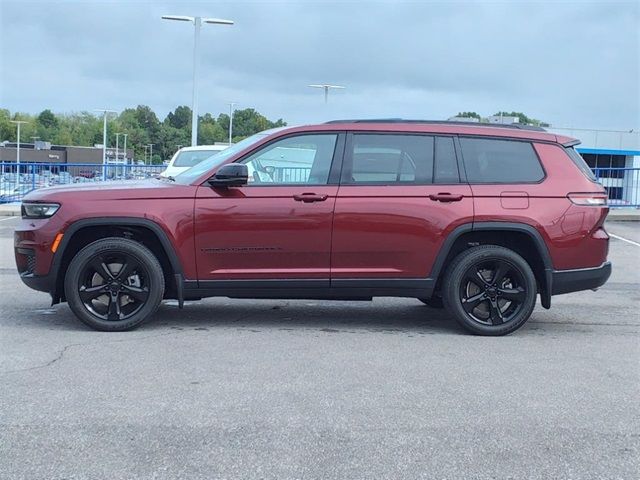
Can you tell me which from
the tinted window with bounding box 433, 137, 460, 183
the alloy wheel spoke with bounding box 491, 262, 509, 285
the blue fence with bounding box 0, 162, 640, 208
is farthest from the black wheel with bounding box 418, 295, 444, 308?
the blue fence with bounding box 0, 162, 640, 208

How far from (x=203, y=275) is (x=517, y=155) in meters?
A: 2.87

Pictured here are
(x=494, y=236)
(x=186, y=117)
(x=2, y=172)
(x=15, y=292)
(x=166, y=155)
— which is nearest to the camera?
(x=494, y=236)

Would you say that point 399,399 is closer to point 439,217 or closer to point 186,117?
point 439,217

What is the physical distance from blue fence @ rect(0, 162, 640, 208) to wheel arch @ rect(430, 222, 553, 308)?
13114 mm

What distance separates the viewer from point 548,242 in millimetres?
6461

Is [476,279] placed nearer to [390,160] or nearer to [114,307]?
[390,160]

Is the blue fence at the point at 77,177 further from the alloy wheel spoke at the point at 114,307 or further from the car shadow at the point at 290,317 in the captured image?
the alloy wheel spoke at the point at 114,307

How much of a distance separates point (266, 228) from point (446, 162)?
163 centimetres

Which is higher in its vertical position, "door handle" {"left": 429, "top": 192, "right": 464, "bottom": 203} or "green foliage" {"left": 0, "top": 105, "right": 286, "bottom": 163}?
"green foliage" {"left": 0, "top": 105, "right": 286, "bottom": 163}

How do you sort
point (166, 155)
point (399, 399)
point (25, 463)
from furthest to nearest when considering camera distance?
1. point (166, 155)
2. point (399, 399)
3. point (25, 463)

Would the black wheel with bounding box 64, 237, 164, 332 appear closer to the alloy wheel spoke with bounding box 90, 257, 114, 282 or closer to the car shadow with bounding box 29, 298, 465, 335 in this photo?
the alloy wheel spoke with bounding box 90, 257, 114, 282

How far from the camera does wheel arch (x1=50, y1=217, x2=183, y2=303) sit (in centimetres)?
626

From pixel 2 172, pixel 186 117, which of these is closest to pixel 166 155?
pixel 186 117

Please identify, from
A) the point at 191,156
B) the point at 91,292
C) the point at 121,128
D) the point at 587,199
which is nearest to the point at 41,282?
the point at 91,292
